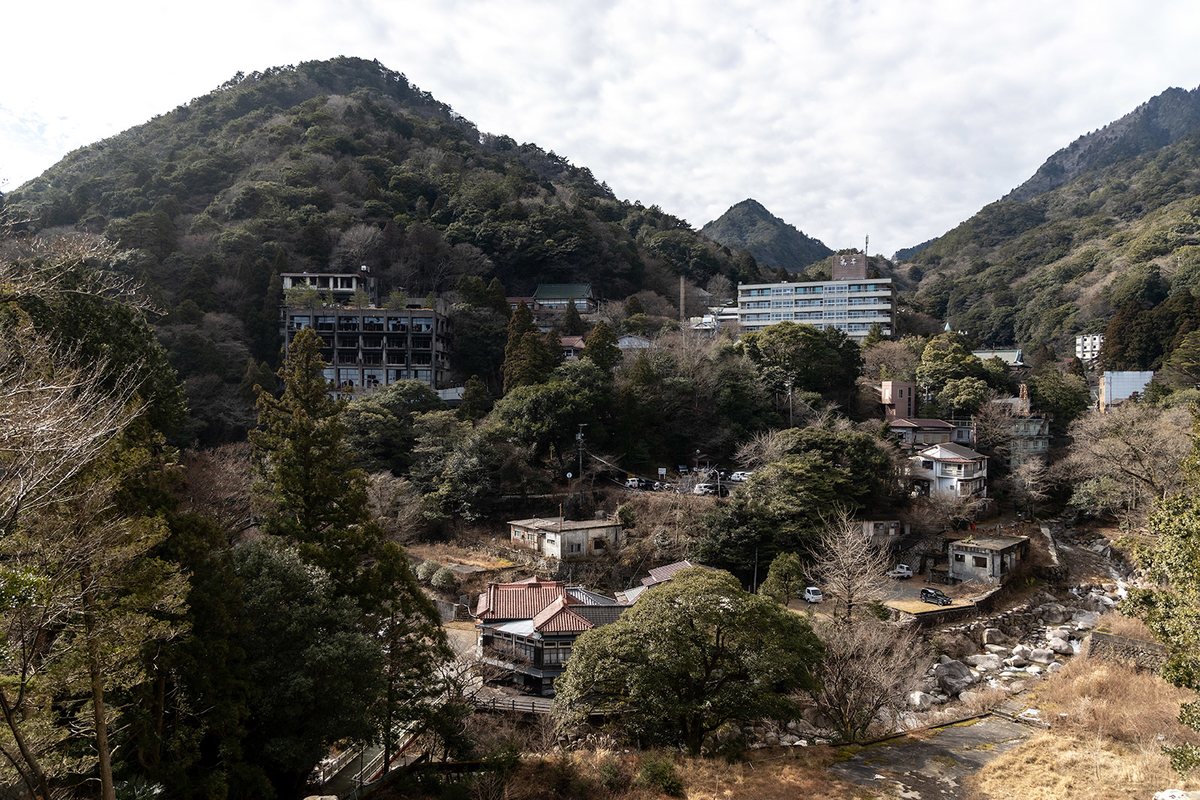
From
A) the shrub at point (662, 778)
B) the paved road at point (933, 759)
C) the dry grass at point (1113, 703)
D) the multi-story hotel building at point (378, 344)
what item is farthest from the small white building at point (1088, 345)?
the shrub at point (662, 778)

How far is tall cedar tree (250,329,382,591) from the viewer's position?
13922mm

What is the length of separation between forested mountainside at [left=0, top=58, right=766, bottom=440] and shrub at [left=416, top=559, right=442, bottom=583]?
1336cm

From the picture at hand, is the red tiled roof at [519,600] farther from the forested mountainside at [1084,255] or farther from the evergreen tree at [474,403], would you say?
the forested mountainside at [1084,255]

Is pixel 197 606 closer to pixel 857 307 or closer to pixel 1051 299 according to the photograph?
pixel 857 307

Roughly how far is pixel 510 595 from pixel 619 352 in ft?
51.8

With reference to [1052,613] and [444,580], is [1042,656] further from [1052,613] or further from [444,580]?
[444,580]

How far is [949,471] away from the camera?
2855 centimetres

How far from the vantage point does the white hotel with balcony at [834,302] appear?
47344 mm

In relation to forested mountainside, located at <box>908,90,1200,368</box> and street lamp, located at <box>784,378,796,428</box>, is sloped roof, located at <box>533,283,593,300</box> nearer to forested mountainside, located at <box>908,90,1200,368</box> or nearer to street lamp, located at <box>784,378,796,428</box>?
street lamp, located at <box>784,378,796,428</box>

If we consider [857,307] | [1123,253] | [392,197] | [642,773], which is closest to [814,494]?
[642,773]

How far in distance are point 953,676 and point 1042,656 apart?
11.0 feet

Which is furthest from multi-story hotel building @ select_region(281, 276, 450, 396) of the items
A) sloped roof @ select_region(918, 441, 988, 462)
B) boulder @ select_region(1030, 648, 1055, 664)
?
boulder @ select_region(1030, 648, 1055, 664)

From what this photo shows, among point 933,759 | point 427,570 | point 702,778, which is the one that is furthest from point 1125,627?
point 427,570

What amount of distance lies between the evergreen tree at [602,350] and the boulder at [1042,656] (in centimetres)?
1983
